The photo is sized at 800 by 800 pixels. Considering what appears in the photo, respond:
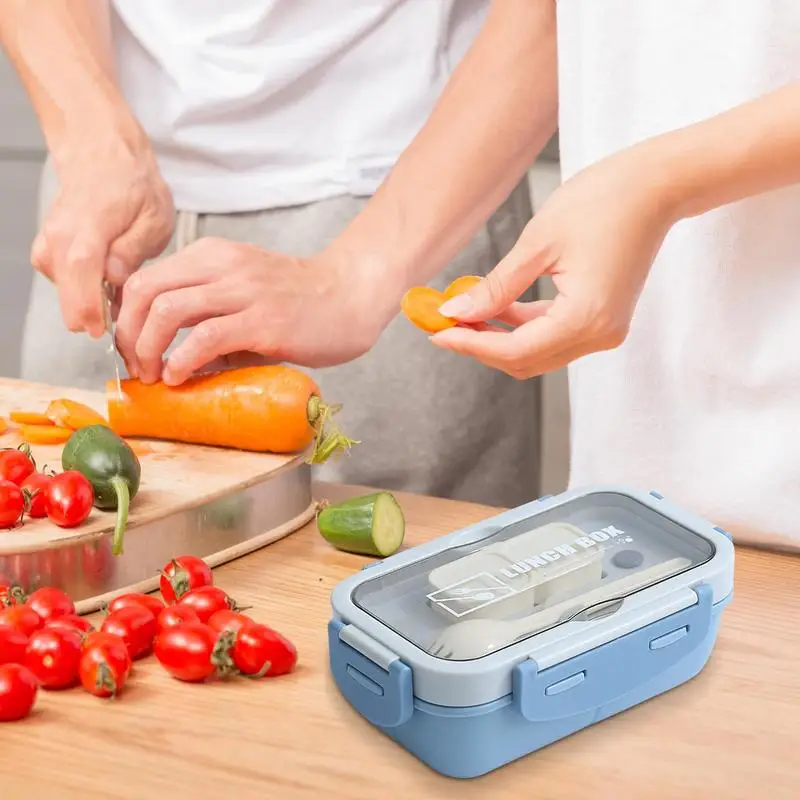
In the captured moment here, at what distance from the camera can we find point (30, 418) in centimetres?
149

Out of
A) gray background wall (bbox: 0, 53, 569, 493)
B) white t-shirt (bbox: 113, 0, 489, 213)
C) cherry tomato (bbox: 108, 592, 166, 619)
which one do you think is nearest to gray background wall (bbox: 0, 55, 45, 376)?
gray background wall (bbox: 0, 53, 569, 493)

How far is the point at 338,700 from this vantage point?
1.03 metres

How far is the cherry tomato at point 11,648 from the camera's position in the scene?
105cm

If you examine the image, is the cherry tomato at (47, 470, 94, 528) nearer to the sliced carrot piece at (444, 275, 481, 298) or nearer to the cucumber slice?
the cucumber slice

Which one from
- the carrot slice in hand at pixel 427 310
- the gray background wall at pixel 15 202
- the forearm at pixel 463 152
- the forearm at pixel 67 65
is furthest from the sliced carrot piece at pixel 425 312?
the gray background wall at pixel 15 202

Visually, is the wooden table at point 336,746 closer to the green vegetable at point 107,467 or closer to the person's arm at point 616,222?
the green vegetable at point 107,467

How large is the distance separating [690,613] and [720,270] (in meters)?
0.42

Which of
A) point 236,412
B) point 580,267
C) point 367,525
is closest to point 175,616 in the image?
point 367,525

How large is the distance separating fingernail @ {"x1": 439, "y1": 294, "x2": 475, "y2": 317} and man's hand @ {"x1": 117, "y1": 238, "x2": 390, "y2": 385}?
12.4 inches

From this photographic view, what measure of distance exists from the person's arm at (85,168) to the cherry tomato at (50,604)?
48 centimetres

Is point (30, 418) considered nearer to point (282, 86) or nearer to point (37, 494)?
point (37, 494)

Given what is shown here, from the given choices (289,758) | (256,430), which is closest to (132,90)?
(256,430)

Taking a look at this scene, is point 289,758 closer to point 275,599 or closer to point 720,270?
point 275,599

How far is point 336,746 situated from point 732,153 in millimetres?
603
